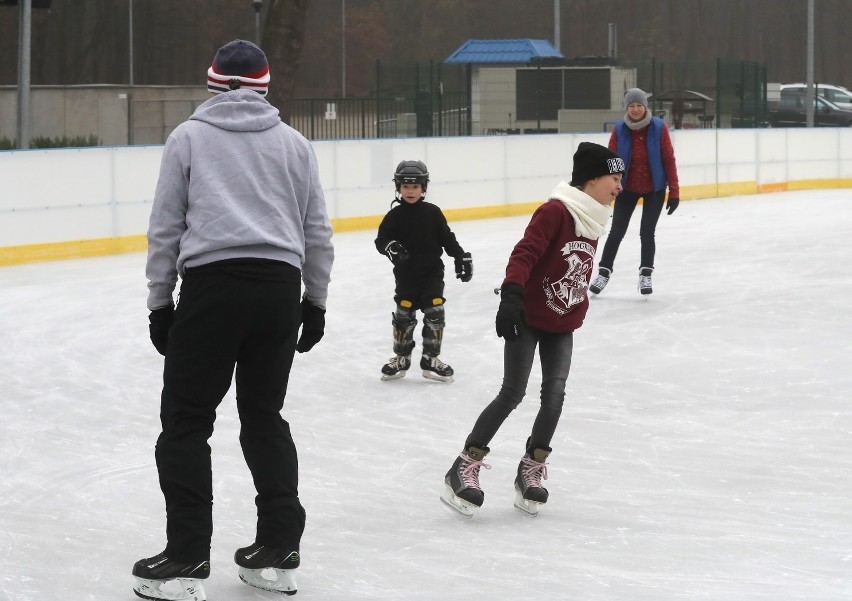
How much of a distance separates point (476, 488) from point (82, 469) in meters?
1.63

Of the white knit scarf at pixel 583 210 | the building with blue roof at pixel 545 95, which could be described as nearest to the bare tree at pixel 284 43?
the building with blue roof at pixel 545 95

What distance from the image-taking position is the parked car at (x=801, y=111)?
37062 millimetres

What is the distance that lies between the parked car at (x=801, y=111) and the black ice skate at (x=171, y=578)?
3471cm

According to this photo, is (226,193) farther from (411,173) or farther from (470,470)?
(411,173)

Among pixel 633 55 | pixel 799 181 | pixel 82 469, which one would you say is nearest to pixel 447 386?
pixel 82 469

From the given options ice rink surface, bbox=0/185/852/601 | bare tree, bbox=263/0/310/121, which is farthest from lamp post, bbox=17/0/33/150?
bare tree, bbox=263/0/310/121

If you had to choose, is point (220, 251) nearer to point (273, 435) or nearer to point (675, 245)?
point (273, 435)

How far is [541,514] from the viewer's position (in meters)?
4.68

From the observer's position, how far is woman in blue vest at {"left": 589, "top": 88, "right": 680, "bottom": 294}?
9609 mm

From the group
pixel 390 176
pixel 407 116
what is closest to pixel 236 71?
pixel 390 176

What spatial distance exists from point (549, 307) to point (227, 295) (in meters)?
1.35

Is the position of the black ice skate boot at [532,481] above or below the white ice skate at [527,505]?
above

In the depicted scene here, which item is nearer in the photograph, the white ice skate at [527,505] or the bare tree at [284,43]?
the white ice skate at [527,505]

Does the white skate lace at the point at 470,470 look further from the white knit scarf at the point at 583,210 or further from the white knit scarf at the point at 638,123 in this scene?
the white knit scarf at the point at 638,123
